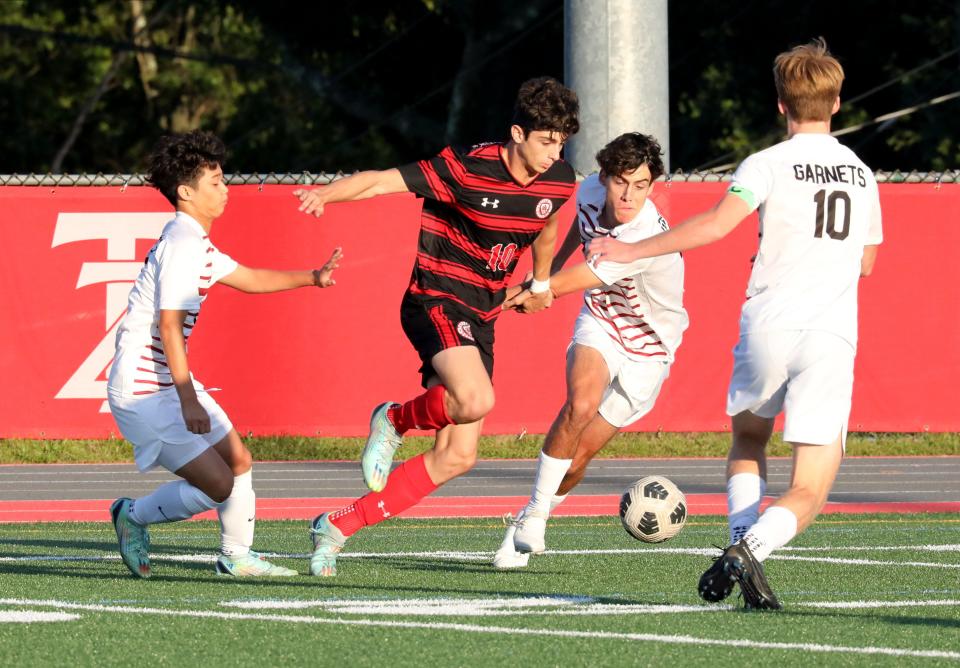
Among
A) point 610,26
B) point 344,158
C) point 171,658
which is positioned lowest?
point 171,658

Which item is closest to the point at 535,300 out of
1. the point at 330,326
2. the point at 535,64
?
the point at 330,326

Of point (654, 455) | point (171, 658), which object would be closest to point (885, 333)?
point (654, 455)

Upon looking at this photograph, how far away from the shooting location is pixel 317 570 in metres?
8.29

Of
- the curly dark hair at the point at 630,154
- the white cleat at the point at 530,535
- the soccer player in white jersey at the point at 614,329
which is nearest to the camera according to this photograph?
the white cleat at the point at 530,535

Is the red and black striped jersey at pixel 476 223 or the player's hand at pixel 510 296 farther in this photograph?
the player's hand at pixel 510 296

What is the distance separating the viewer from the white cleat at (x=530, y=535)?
865cm

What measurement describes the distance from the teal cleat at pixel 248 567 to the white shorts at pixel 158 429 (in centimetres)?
51

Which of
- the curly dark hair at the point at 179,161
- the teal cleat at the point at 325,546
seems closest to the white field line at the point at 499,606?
the teal cleat at the point at 325,546

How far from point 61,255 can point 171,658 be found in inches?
384

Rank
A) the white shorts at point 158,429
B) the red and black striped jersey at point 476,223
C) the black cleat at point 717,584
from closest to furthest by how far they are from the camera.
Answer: the black cleat at point 717,584 < the white shorts at point 158,429 < the red and black striped jersey at point 476,223

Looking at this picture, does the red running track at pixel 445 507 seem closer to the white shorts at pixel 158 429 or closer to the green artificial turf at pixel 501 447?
the green artificial turf at pixel 501 447

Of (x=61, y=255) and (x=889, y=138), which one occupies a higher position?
(x=889, y=138)

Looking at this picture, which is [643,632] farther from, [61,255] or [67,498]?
[61,255]

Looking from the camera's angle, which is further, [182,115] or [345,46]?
[182,115]
